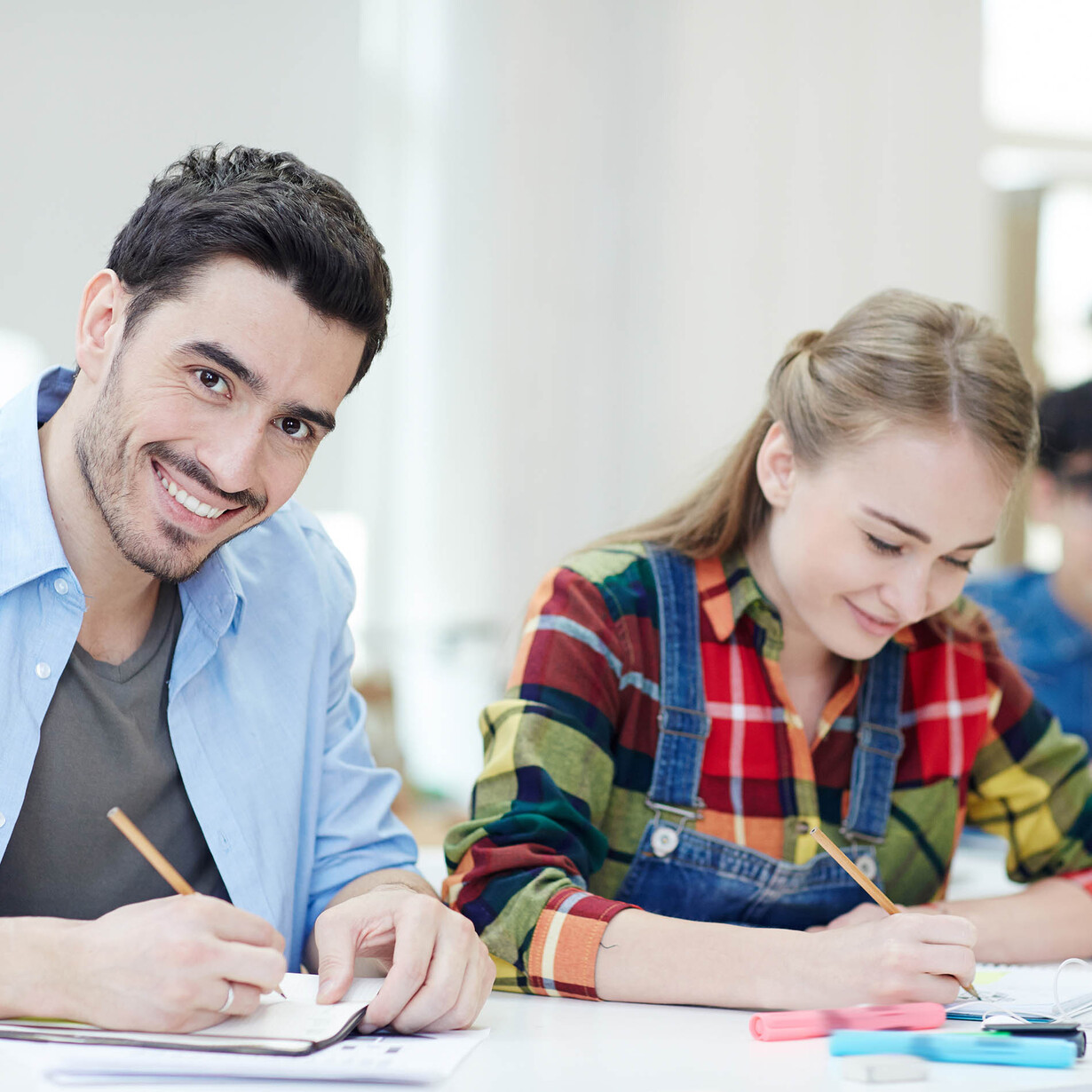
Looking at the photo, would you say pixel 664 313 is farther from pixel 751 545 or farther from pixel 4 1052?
pixel 4 1052

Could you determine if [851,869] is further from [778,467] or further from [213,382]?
[213,382]

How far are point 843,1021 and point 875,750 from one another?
51 cm

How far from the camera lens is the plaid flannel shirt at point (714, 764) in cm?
114

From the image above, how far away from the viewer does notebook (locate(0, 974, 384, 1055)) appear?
81 cm

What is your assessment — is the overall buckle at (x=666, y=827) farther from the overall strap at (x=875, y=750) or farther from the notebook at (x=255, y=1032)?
the notebook at (x=255, y=1032)

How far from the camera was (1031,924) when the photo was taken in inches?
52.8

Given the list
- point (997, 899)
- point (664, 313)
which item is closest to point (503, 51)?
point (664, 313)

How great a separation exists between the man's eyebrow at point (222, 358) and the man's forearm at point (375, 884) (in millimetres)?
459

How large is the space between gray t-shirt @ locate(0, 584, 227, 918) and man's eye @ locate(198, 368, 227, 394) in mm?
272

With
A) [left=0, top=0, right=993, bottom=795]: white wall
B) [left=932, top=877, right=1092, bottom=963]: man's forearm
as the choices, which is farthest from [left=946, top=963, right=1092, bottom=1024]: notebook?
[left=0, top=0, right=993, bottom=795]: white wall

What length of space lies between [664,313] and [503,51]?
839mm

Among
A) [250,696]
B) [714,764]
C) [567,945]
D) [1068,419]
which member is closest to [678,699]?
[714,764]

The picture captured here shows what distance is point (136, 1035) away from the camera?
2.72 ft

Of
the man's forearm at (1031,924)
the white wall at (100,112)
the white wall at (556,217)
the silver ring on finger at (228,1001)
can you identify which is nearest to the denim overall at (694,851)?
the man's forearm at (1031,924)
